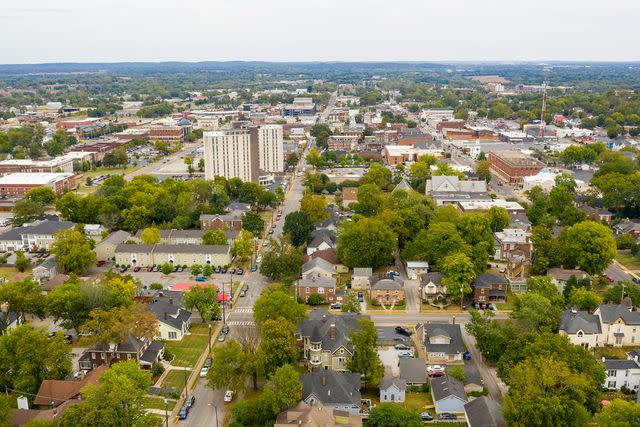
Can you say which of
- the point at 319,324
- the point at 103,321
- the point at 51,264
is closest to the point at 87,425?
the point at 103,321

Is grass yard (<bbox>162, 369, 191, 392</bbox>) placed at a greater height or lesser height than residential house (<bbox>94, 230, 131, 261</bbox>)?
lesser

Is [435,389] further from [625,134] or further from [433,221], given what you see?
[625,134]

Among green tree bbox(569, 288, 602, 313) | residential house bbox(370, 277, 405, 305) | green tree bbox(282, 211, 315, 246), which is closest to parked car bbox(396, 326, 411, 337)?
residential house bbox(370, 277, 405, 305)

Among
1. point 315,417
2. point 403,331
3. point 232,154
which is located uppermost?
point 232,154

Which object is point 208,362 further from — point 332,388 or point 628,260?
point 628,260

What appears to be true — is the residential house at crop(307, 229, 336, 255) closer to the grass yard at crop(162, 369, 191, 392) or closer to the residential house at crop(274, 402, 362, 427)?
the grass yard at crop(162, 369, 191, 392)

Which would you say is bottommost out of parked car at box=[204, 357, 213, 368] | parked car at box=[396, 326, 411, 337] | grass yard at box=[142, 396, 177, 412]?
grass yard at box=[142, 396, 177, 412]

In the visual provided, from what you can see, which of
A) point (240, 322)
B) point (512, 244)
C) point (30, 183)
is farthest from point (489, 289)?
point (30, 183)
